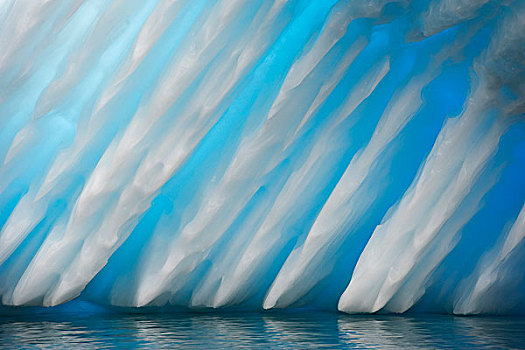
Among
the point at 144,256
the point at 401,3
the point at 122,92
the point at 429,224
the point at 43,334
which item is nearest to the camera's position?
the point at 43,334

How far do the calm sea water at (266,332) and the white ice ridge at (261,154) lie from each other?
1.22 feet

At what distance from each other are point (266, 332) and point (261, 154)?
1.30m

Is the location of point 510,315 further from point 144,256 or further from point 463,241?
point 144,256

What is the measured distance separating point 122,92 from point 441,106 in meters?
2.24

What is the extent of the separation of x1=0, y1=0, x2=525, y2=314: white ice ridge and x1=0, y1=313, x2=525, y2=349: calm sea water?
37 centimetres

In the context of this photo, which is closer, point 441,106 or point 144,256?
point 441,106

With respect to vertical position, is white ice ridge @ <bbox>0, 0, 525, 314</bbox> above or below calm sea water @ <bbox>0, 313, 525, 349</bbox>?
above

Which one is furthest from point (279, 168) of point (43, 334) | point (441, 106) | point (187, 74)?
point (43, 334)

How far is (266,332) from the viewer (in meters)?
2.96

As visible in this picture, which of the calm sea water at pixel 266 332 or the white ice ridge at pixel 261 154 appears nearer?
the calm sea water at pixel 266 332

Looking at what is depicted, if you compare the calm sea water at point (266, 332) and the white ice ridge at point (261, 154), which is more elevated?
the white ice ridge at point (261, 154)

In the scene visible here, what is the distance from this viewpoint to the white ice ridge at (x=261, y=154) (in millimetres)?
3641

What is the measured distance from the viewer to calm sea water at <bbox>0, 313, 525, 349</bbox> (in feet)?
8.09

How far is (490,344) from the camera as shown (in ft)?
7.85
